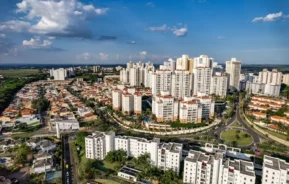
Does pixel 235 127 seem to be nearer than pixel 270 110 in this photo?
Yes

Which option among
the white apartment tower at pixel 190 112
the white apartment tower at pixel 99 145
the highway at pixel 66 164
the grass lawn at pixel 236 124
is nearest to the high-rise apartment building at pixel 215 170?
the white apartment tower at pixel 99 145

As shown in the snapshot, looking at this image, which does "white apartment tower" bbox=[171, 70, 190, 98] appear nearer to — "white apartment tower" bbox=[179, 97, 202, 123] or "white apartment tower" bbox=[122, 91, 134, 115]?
"white apartment tower" bbox=[122, 91, 134, 115]

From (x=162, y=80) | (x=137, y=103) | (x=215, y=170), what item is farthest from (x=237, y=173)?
(x=162, y=80)

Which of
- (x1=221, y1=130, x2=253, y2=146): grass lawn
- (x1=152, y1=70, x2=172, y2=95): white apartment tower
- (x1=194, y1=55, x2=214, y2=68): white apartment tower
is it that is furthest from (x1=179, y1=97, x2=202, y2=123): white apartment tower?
(x1=194, y1=55, x2=214, y2=68): white apartment tower

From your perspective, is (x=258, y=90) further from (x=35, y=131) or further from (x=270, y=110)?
(x=35, y=131)

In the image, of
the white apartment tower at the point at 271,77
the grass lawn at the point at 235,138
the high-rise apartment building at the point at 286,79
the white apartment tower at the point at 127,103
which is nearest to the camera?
the grass lawn at the point at 235,138

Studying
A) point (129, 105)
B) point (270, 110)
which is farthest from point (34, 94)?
point (270, 110)

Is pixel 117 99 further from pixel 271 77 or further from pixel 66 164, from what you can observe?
pixel 271 77

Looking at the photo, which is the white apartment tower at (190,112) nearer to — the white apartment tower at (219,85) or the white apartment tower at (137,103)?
the white apartment tower at (137,103)

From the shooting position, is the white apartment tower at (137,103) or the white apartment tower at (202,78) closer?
the white apartment tower at (137,103)
